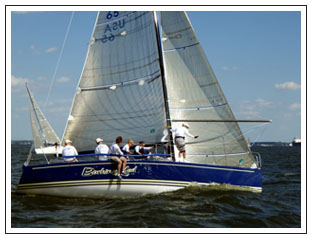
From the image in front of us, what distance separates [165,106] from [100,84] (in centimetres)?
257


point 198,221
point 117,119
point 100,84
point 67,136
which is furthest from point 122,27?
point 198,221

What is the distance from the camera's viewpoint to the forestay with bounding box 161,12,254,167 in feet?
42.4

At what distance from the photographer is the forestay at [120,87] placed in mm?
12820

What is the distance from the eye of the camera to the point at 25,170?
1170 centimetres

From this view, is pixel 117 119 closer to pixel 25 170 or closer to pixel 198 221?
pixel 25 170

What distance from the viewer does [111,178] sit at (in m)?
11.1

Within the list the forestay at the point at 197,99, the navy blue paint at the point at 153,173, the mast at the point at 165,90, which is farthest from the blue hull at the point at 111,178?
the forestay at the point at 197,99

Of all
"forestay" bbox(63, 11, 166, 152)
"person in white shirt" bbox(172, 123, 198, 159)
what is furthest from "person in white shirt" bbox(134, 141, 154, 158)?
"person in white shirt" bbox(172, 123, 198, 159)

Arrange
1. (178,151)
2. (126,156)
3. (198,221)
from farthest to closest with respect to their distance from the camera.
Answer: (178,151) < (126,156) < (198,221)

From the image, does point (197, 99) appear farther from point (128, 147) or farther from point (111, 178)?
point (111, 178)

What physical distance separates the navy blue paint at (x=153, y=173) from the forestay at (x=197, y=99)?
4.17ft

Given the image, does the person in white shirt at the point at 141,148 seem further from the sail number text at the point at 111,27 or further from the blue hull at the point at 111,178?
the sail number text at the point at 111,27

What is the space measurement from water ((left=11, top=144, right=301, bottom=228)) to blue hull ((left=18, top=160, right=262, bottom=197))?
0.24 meters

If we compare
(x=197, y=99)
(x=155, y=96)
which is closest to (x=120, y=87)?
(x=155, y=96)
